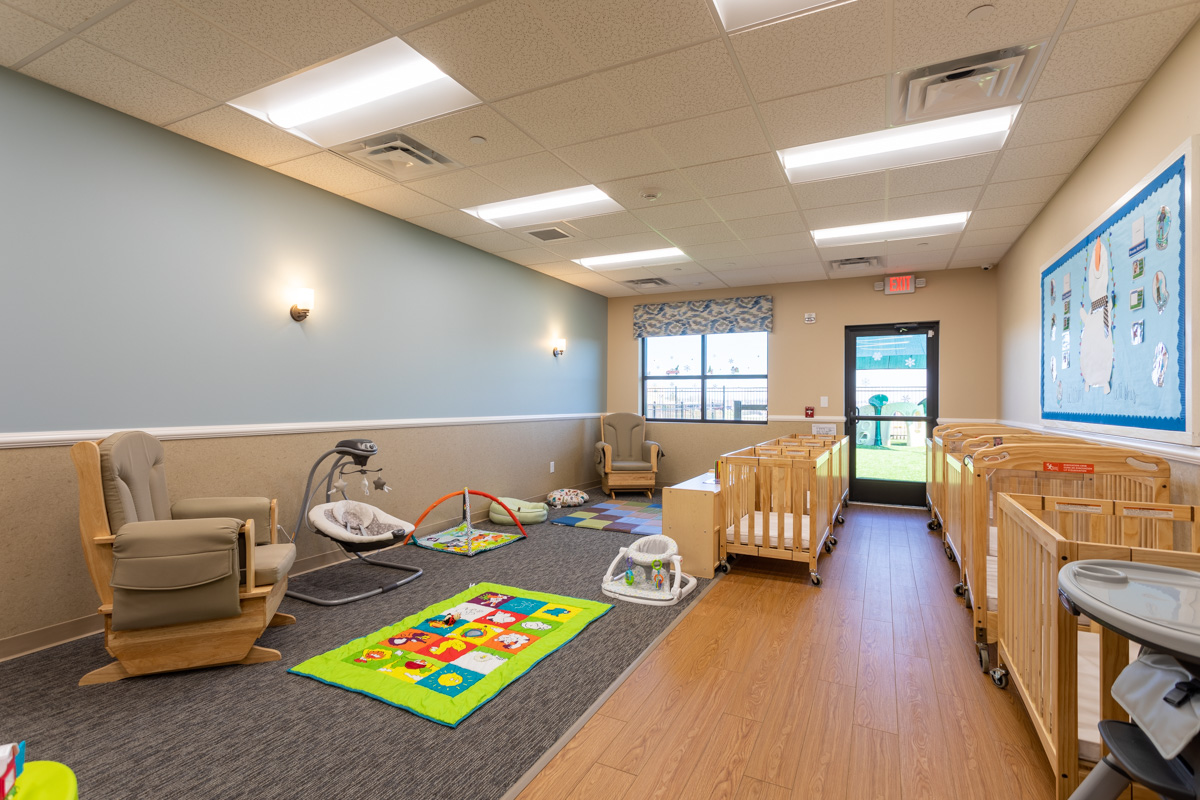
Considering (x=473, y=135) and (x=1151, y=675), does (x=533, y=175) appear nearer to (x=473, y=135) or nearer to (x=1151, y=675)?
(x=473, y=135)

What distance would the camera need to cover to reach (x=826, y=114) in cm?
278

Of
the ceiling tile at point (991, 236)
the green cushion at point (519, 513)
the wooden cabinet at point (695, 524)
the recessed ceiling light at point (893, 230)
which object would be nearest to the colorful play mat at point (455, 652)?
the wooden cabinet at point (695, 524)

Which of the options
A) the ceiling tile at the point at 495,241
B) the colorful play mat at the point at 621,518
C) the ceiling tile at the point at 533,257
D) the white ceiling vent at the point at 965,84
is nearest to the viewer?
the white ceiling vent at the point at 965,84

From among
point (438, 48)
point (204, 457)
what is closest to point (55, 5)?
point (438, 48)

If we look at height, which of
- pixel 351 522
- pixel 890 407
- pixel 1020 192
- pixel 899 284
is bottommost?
pixel 351 522

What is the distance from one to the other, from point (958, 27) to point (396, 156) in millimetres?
2799

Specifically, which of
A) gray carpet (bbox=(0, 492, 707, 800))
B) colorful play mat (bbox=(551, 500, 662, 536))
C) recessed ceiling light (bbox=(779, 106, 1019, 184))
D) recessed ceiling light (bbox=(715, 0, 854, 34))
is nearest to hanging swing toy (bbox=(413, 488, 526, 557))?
colorful play mat (bbox=(551, 500, 662, 536))

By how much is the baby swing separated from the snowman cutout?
3.88 metres

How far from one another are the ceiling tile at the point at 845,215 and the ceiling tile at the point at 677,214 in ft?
2.44

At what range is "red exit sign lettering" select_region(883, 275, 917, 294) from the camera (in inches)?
238

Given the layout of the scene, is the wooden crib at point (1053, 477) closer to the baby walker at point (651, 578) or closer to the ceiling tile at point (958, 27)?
the baby walker at point (651, 578)

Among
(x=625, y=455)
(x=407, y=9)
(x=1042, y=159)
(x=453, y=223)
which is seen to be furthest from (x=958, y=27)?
(x=625, y=455)

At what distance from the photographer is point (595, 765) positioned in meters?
1.78

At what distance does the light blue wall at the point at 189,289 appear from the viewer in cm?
256
